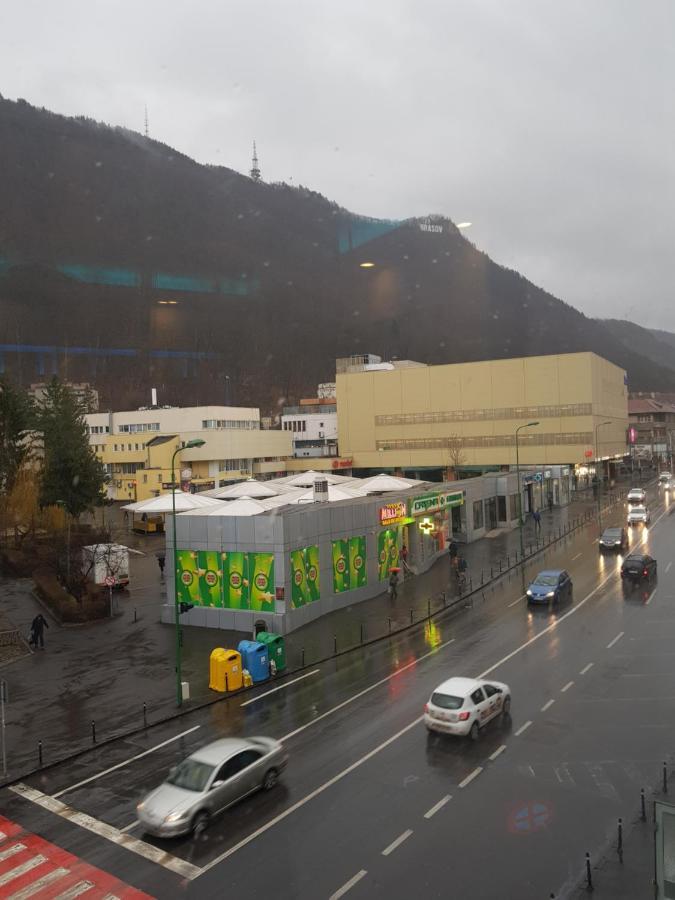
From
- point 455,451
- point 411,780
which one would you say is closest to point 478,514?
point 455,451

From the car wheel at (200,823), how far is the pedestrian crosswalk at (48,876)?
1.55 metres

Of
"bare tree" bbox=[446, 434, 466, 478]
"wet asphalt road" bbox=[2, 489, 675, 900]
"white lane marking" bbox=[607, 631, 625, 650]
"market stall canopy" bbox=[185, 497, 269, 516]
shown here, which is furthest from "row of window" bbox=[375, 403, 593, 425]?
"wet asphalt road" bbox=[2, 489, 675, 900]

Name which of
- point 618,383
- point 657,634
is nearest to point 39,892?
point 657,634

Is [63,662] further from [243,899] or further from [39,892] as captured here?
[243,899]

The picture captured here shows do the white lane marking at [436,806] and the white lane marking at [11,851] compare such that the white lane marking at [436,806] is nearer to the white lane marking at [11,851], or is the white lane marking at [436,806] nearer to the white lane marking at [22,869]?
the white lane marking at [22,869]

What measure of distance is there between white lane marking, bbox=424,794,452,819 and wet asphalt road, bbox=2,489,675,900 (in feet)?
0.12

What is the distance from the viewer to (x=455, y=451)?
3216 inches

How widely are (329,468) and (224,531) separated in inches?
2390

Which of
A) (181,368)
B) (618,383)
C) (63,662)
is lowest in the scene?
(63,662)

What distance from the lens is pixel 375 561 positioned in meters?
31.4

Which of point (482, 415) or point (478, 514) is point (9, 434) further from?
point (482, 415)

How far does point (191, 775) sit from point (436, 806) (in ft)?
14.6

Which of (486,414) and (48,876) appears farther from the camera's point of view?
(486,414)

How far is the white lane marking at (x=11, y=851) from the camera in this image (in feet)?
36.6
